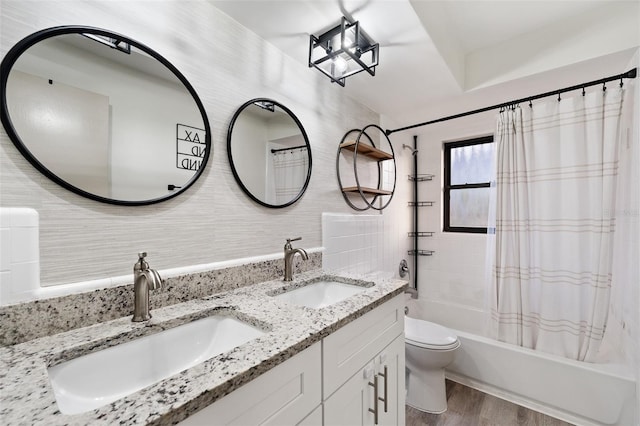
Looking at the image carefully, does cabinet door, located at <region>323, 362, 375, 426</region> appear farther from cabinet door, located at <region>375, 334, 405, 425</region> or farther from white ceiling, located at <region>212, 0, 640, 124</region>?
white ceiling, located at <region>212, 0, 640, 124</region>

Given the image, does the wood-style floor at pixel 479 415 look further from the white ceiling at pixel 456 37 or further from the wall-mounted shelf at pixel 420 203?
the white ceiling at pixel 456 37

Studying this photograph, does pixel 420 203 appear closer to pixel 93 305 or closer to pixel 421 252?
pixel 421 252

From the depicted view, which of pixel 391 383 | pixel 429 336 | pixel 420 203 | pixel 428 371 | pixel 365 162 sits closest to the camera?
pixel 391 383

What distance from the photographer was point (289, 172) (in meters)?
1.44

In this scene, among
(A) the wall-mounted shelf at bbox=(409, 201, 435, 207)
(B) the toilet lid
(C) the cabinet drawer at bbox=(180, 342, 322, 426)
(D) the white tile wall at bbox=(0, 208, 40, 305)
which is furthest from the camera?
(A) the wall-mounted shelf at bbox=(409, 201, 435, 207)

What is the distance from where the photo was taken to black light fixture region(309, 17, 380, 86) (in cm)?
120

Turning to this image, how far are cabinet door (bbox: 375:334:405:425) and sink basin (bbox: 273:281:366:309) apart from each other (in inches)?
11.8

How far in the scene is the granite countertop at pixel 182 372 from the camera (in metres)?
0.43

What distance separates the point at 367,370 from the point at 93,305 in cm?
94

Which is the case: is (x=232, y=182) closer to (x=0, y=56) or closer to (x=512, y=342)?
(x=0, y=56)

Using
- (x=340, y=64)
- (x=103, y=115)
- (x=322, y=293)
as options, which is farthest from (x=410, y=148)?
(x=103, y=115)

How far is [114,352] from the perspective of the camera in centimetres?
69

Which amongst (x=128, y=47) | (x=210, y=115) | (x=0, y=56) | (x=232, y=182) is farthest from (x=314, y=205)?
(x=0, y=56)

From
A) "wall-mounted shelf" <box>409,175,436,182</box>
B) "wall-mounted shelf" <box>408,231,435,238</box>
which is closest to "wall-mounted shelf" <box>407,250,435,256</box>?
"wall-mounted shelf" <box>408,231,435,238</box>
